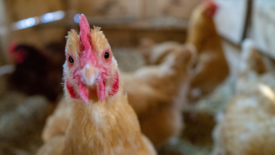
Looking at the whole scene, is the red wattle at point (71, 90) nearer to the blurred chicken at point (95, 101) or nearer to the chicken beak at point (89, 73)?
the blurred chicken at point (95, 101)

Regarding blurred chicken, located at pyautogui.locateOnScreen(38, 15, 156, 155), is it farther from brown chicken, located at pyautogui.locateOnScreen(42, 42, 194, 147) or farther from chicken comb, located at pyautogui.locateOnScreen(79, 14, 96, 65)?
brown chicken, located at pyautogui.locateOnScreen(42, 42, 194, 147)

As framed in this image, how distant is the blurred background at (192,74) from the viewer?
4.01ft

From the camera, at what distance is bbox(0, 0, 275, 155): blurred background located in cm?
122

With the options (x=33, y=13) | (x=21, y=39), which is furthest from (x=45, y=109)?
(x=33, y=13)

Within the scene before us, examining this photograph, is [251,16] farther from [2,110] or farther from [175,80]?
[2,110]

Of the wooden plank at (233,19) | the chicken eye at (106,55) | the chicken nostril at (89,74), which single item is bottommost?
the chicken nostril at (89,74)

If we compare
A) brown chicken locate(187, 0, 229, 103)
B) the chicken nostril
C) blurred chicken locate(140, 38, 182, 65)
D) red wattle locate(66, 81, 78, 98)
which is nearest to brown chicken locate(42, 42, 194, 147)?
brown chicken locate(187, 0, 229, 103)

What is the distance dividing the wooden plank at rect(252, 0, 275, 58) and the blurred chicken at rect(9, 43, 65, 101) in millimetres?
1632

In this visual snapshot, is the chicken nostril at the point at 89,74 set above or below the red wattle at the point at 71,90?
above

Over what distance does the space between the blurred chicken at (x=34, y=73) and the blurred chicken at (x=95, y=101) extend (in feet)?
3.88

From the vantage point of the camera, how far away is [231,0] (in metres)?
2.01

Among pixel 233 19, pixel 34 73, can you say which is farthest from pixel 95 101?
pixel 233 19

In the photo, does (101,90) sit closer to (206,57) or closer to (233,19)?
(206,57)

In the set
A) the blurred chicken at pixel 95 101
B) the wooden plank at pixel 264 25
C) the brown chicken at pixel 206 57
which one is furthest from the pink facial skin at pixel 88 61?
the wooden plank at pixel 264 25
